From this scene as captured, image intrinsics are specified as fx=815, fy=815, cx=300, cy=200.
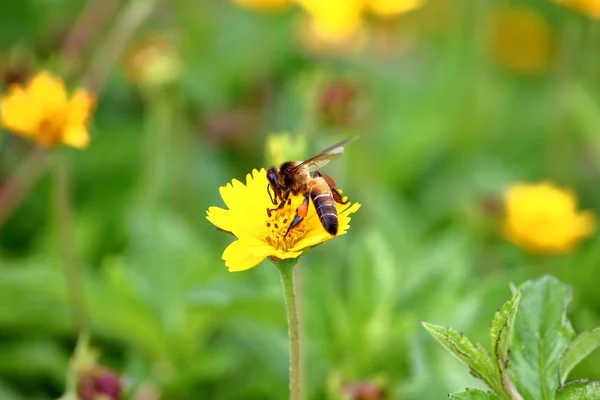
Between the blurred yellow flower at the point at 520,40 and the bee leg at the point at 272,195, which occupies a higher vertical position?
the blurred yellow flower at the point at 520,40

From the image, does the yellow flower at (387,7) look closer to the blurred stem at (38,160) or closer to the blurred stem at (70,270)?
the blurred stem at (38,160)

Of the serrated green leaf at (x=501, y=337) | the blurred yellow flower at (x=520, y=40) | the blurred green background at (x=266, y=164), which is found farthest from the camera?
the blurred yellow flower at (x=520, y=40)

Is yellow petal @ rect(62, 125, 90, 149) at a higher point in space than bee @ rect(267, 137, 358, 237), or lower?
higher

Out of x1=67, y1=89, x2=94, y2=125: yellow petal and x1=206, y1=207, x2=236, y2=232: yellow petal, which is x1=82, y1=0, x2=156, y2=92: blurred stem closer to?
x1=67, y1=89, x2=94, y2=125: yellow petal

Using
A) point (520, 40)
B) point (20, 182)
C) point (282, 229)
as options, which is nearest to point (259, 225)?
point (282, 229)

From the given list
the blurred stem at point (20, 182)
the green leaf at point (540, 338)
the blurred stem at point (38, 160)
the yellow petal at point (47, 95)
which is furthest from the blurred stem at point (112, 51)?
the green leaf at point (540, 338)

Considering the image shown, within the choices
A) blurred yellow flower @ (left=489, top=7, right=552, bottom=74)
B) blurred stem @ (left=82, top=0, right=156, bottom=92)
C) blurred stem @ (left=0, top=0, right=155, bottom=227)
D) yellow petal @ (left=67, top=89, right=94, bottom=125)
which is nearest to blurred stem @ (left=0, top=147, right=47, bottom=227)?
blurred stem @ (left=0, top=0, right=155, bottom=227)

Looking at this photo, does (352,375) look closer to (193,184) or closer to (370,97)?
(193,184)
